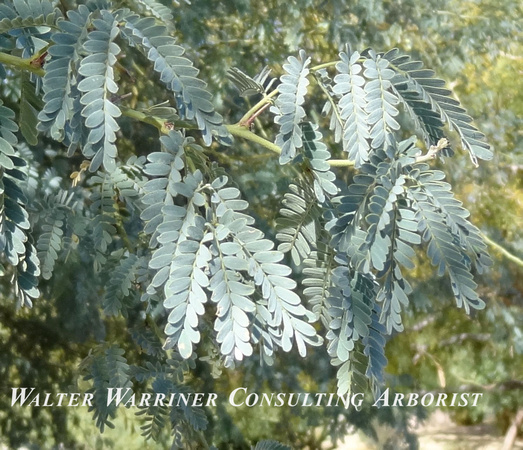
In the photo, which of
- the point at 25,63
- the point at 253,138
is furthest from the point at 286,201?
the point at 25,63

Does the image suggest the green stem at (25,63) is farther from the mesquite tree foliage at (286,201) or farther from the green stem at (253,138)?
the green stem at (253,138)

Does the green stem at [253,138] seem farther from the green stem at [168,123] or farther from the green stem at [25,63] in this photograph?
the green stem at [25,63]

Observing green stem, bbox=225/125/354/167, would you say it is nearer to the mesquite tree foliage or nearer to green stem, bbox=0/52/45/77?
the mesquite tree foliage

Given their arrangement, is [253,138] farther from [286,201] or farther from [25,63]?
[25,63]

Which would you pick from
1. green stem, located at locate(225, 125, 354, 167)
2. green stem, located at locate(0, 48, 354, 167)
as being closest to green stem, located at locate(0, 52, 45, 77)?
green stem, located at locate(0, 48, 354, 167)

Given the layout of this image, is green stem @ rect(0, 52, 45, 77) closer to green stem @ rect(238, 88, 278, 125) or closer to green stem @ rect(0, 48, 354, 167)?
green stem @ rect(0, 48, 354, 167)

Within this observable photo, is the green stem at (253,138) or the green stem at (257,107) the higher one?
the green stem at (257,107)

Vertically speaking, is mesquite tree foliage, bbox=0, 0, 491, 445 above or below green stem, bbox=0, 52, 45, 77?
below

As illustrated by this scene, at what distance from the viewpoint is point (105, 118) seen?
442 mm

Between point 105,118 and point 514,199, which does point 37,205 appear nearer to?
point 105,118

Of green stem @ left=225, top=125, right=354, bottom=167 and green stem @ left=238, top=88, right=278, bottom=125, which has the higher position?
green stem @ left=238, top=88, right=278, bottom=125

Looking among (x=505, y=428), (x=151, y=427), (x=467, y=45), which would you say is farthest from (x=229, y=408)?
(x=505, y=428)

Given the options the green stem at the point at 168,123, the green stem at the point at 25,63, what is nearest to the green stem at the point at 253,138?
the green stem at the point at 168,123

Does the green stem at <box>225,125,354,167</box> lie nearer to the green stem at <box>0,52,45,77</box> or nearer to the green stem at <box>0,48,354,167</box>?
the green stem at <box>0,48,354,167</box>
